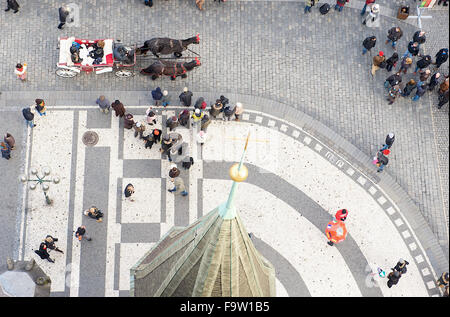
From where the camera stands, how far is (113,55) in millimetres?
32688

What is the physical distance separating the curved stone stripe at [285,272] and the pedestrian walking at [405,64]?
13.2 m

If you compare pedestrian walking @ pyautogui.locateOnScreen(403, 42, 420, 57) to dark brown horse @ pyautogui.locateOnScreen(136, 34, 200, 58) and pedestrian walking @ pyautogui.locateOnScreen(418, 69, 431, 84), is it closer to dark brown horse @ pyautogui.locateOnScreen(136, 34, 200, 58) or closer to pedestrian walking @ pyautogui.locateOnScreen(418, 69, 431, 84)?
pedestrian walking @ pyautogui.locateOnScreen(418, 69, 431, 84)

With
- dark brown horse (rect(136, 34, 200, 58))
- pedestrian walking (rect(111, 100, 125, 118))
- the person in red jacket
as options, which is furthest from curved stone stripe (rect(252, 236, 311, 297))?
dark brown horse (rect(136, 34, 200, 58))

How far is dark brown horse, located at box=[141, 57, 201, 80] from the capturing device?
107 ft

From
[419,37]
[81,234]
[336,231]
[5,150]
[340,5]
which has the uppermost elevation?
[340,5]

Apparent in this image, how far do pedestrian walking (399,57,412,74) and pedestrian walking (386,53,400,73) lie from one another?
0.45m

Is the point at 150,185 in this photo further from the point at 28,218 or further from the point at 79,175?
the point at 28,218

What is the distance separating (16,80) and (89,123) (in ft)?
16.3

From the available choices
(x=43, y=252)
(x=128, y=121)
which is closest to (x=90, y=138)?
(x=128, y=121)

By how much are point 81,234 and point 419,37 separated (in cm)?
2165

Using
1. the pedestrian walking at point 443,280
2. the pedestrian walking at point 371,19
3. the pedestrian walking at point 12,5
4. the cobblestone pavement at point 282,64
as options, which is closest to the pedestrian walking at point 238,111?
the cobblestone pavement at point 282,64

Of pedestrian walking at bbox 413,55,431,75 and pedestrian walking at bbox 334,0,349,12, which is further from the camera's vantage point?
pedestrian walking at bbox 334,0,349,12

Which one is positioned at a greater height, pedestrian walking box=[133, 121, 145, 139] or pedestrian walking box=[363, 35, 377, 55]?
pedestrian walking box=[363, 35, 377, 55]

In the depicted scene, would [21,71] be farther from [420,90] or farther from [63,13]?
[420,90]
